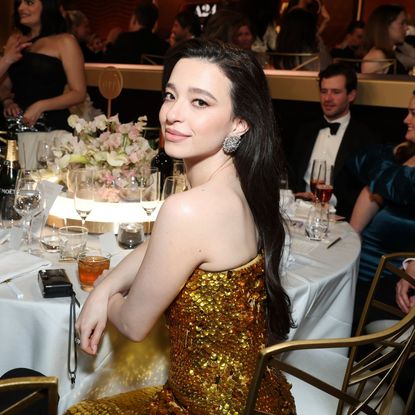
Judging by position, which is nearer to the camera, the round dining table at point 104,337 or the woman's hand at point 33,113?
the round dining table at point 104,337

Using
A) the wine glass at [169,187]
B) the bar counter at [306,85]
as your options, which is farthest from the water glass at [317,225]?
the bar counter at [306,85]

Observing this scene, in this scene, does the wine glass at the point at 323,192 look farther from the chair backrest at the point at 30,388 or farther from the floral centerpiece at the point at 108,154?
the chair backrest at the point at 30,388

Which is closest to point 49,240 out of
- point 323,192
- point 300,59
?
point 323,192

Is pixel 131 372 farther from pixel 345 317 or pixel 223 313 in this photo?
pixel 345 317

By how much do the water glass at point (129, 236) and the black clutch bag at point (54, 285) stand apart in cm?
37

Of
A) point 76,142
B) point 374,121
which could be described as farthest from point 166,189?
point 374,121

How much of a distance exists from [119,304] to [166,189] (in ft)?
2.80

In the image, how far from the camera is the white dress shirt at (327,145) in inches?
167

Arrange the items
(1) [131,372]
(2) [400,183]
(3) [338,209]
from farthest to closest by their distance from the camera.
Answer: (3) [338,209]
(2) [400,183]
(1) [131,372]

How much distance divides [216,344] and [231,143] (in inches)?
19.5

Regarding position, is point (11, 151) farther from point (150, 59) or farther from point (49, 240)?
point (150, 59)

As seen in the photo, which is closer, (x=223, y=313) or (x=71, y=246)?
(x=223, y=313)

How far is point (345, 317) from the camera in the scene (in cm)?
244

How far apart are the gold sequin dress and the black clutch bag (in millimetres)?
329
